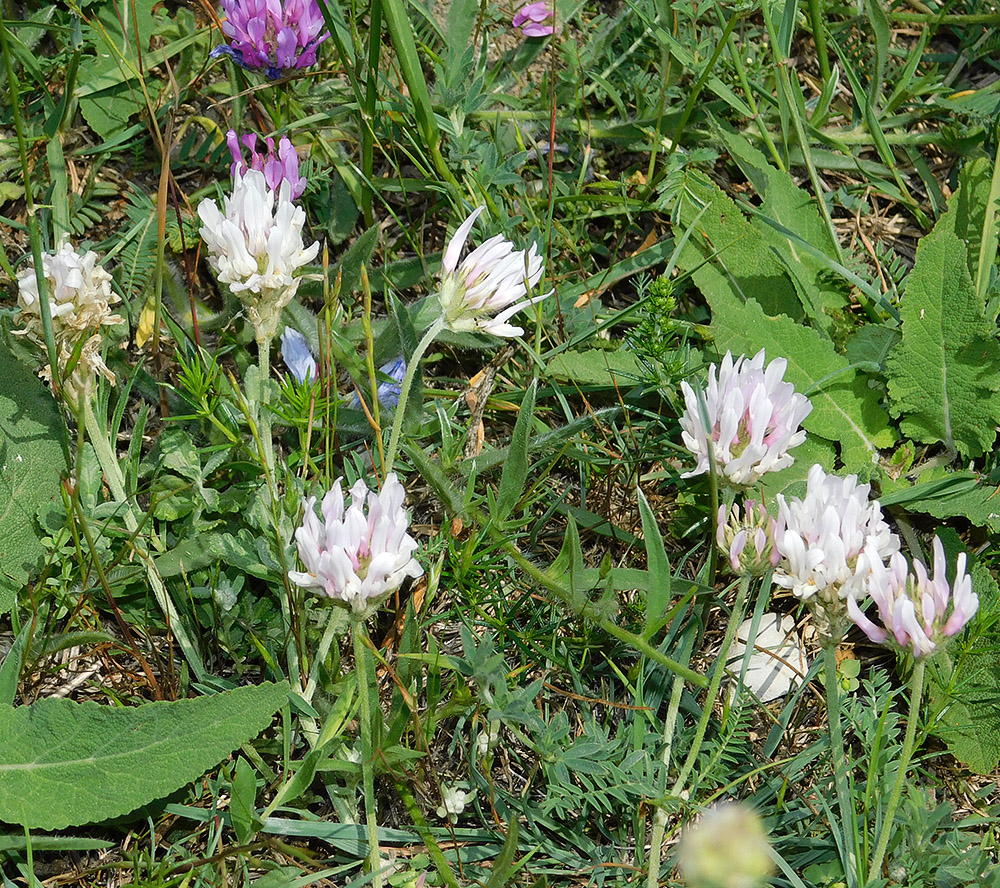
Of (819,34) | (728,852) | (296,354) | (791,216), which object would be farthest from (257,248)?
(819,34)

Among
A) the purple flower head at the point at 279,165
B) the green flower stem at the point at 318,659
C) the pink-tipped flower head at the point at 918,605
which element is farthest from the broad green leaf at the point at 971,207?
the green flower stem at the point at 318,659

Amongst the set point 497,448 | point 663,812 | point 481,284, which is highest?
point 481,284

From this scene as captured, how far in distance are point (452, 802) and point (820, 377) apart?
1.34 meters

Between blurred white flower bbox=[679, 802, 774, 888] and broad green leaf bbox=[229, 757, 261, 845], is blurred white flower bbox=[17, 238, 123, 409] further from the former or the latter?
blurred white flower bbox=[679, 802, 774, 888]

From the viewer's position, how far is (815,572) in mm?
1808

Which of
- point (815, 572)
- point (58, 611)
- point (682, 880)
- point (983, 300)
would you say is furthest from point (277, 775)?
point (983, 300)

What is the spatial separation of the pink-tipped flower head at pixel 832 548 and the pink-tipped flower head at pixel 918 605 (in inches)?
1.4

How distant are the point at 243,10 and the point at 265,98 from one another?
0.37 metres

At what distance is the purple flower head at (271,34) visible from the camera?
2.41 m

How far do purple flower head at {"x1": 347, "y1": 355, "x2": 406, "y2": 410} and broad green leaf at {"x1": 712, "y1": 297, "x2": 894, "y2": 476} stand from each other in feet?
2.55

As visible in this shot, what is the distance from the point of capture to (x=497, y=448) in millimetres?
2541

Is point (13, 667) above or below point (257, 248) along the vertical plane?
below

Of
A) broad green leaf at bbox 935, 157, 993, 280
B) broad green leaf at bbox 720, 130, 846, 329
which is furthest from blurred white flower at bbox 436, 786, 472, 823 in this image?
broad green leaf at bbox 935, 157, 993, 280

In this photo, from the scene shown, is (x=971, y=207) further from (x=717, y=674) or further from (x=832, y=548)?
(x=717, y=674)
